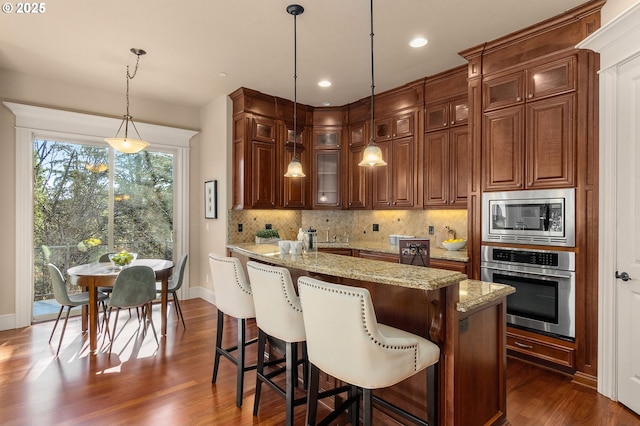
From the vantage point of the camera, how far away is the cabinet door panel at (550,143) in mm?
2973

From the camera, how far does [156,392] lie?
2.75 meters

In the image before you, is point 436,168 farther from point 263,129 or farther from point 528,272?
point 263,129

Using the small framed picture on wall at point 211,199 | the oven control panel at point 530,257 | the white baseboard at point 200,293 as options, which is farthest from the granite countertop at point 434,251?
the white baseboard at point 200,293

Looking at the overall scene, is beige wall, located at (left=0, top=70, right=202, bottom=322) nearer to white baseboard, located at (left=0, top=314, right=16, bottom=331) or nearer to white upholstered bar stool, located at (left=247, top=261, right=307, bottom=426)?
white baseboard, located at (left=0, top=314, right=16, bottom=331)

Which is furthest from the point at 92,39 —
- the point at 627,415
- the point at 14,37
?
the point at 627,415

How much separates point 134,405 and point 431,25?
3912mm

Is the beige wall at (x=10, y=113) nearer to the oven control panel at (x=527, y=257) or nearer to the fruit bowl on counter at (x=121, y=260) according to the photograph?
the fruit bowl on counter at (x=121, y=260)

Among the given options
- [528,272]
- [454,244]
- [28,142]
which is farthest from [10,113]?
[528,272]

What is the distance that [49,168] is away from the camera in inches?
184

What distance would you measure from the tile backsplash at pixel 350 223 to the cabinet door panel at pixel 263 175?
1.15 ft

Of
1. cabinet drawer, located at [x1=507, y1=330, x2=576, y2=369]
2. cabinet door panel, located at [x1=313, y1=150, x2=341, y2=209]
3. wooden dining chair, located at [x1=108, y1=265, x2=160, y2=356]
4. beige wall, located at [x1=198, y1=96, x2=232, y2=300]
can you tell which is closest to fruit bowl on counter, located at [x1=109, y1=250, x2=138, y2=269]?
wooden dining chair, located at [x1=108, y1=265, x2=160, y2=356]

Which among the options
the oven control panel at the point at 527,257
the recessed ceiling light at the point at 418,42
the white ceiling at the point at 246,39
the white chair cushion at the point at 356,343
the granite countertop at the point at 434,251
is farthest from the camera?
the granite countertop at the point at 434,251

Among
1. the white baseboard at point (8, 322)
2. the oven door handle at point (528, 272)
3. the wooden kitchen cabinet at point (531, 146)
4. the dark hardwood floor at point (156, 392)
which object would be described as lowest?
the dark hardwood floor at point (156, 392)

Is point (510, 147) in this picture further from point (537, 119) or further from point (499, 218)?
point (499, 218)
